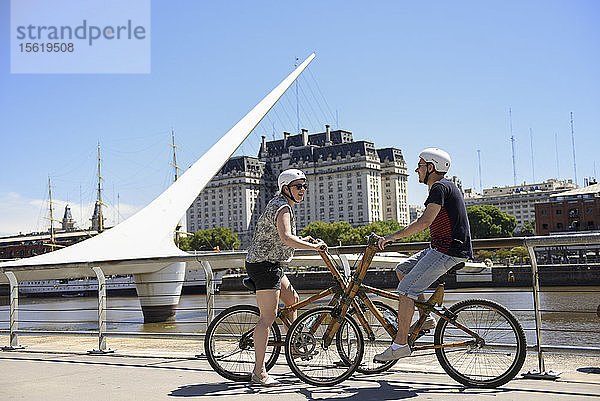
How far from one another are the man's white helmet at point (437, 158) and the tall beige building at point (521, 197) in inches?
5960

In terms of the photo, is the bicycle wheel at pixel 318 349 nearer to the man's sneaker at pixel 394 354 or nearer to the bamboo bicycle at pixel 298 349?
the bamboo bicycle at pixel 298 349

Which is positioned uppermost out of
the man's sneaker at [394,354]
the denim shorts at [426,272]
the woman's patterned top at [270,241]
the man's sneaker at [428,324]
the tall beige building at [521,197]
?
the tall beige building at [521,197]

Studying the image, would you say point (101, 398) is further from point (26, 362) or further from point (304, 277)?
point (304, 277)

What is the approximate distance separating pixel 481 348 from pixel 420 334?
0.36m

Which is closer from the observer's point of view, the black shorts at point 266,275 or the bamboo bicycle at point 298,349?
Result: the bamboo bicycle at point 298,349

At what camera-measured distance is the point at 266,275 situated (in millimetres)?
4254

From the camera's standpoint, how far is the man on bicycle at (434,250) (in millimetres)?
3887

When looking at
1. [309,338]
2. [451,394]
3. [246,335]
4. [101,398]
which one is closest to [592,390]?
[451,394]

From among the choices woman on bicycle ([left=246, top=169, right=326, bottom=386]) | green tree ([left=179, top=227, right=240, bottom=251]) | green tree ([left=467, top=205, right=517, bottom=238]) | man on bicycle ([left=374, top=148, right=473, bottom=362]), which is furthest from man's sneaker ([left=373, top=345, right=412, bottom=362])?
green tree ([left=179, top=227, right=240, bottom=251])

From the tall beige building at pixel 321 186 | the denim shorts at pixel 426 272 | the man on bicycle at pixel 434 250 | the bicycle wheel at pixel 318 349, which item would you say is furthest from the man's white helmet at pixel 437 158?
the tall beige building at pixel 321 186

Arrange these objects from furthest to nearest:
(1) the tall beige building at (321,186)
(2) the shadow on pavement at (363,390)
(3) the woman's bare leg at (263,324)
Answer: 1. (1) the tall beige building at (321,186)
2. (3) the woman's bare leg at (263,324)
3. (2) the shadow on pavement at (363,390)

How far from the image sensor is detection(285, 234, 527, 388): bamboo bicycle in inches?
152

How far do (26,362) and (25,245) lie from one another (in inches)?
4391

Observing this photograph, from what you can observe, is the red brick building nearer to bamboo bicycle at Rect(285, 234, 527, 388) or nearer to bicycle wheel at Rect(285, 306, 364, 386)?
bamboo bicycle at Rect(285, 234, 527, 388)
